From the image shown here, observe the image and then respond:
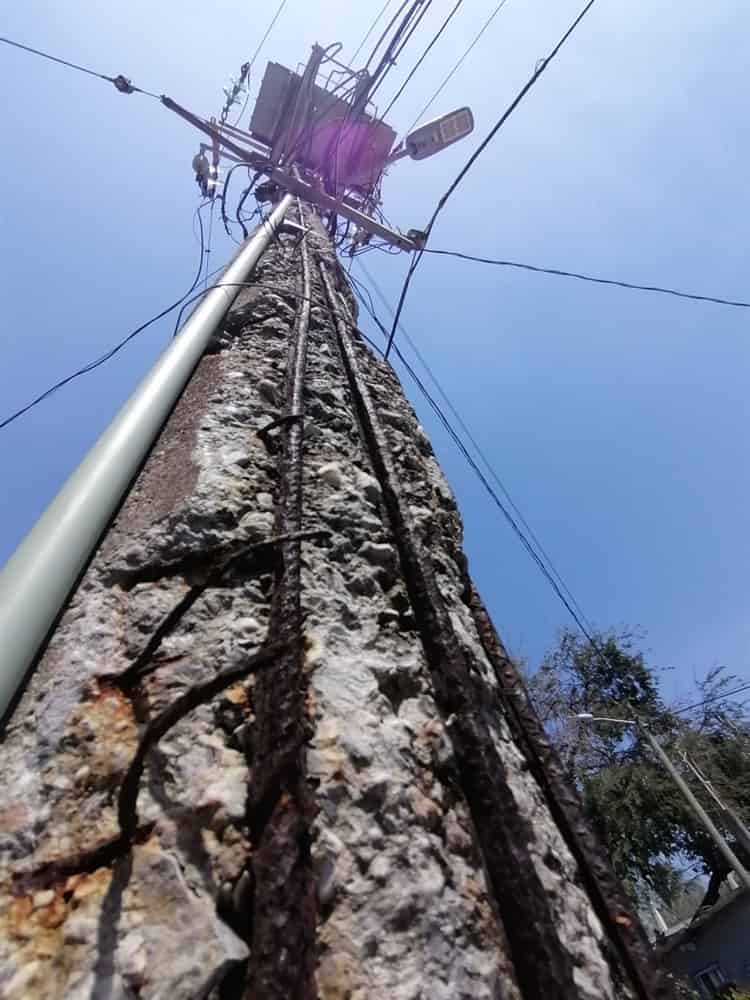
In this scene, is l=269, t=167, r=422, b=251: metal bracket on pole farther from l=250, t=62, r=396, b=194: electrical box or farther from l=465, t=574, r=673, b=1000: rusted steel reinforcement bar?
l=465, t=574, r=673, b=1000: rusted steel reinforcement bar

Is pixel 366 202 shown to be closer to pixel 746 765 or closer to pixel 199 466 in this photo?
pixel 199 466

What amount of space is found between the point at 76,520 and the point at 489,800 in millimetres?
868

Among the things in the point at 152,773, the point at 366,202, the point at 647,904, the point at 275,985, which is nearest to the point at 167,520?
the point at 152,773

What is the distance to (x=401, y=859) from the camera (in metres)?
0.77

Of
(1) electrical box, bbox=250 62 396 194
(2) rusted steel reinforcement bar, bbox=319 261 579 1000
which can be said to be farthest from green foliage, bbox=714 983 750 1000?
(1) electrical box, bbox=250 62 396 194

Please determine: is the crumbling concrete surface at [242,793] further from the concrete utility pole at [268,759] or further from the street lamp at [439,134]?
the street lamp at [439,134]

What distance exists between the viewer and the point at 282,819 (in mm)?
706

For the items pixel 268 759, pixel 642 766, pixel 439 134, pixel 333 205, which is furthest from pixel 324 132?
pixel 642 766

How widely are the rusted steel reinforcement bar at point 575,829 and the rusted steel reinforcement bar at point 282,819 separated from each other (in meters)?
0.45

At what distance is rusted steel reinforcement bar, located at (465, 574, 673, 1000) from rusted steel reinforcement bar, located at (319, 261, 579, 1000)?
0.09 metres

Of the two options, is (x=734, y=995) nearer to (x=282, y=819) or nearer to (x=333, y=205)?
(x=333, y=205)

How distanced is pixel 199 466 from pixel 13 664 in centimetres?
58

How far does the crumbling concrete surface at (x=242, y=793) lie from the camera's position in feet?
2.09

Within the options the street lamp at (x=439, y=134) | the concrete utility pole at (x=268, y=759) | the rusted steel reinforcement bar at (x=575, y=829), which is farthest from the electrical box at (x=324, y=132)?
the rusted steel reinforcement bar at (x=575, y=829)
